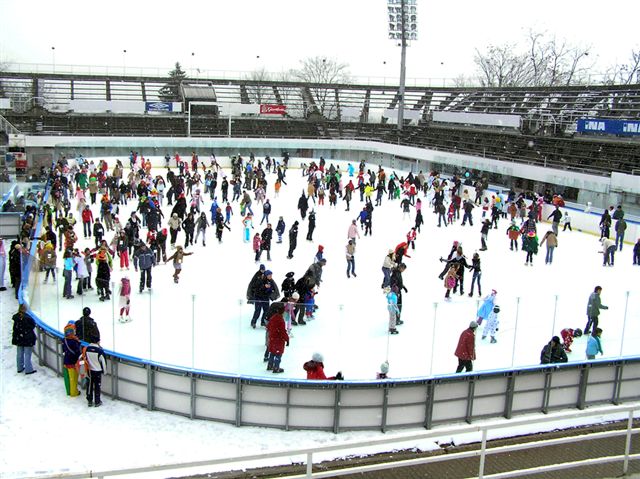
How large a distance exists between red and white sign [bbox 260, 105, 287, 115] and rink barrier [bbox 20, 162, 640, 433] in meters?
42.4

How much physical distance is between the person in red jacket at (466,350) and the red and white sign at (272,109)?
42.7m

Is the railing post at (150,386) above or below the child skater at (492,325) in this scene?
below

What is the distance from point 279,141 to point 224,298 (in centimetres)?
3419

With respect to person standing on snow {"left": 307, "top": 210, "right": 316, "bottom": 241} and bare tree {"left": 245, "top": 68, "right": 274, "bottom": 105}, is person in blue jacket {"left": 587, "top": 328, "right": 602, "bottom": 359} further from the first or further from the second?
bare tree {"left": 245, "top": 68, "right": 274, "bottom": 105}

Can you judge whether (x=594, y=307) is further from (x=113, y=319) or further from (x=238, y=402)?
(x=113, y=319)

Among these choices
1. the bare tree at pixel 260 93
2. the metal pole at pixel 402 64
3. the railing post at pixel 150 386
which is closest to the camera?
the railing post at pixel 150 386

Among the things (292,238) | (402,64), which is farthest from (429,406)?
(402,64)

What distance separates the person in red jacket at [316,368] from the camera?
979cm

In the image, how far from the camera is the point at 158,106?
49219 millimetres

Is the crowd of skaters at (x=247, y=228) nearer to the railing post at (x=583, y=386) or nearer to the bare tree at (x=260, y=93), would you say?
the railing post at (x=583, y=386)

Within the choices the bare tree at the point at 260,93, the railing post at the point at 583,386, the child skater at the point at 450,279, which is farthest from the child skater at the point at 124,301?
the bare tree at the point at 260,93

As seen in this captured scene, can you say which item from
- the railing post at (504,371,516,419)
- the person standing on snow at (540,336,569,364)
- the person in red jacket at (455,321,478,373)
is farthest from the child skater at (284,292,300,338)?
the person standing on snow at (540,336,569,364)

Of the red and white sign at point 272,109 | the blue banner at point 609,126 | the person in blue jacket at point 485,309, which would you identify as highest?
the red and white sign at point 272,109

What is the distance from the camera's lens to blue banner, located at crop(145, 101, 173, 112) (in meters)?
48.9
